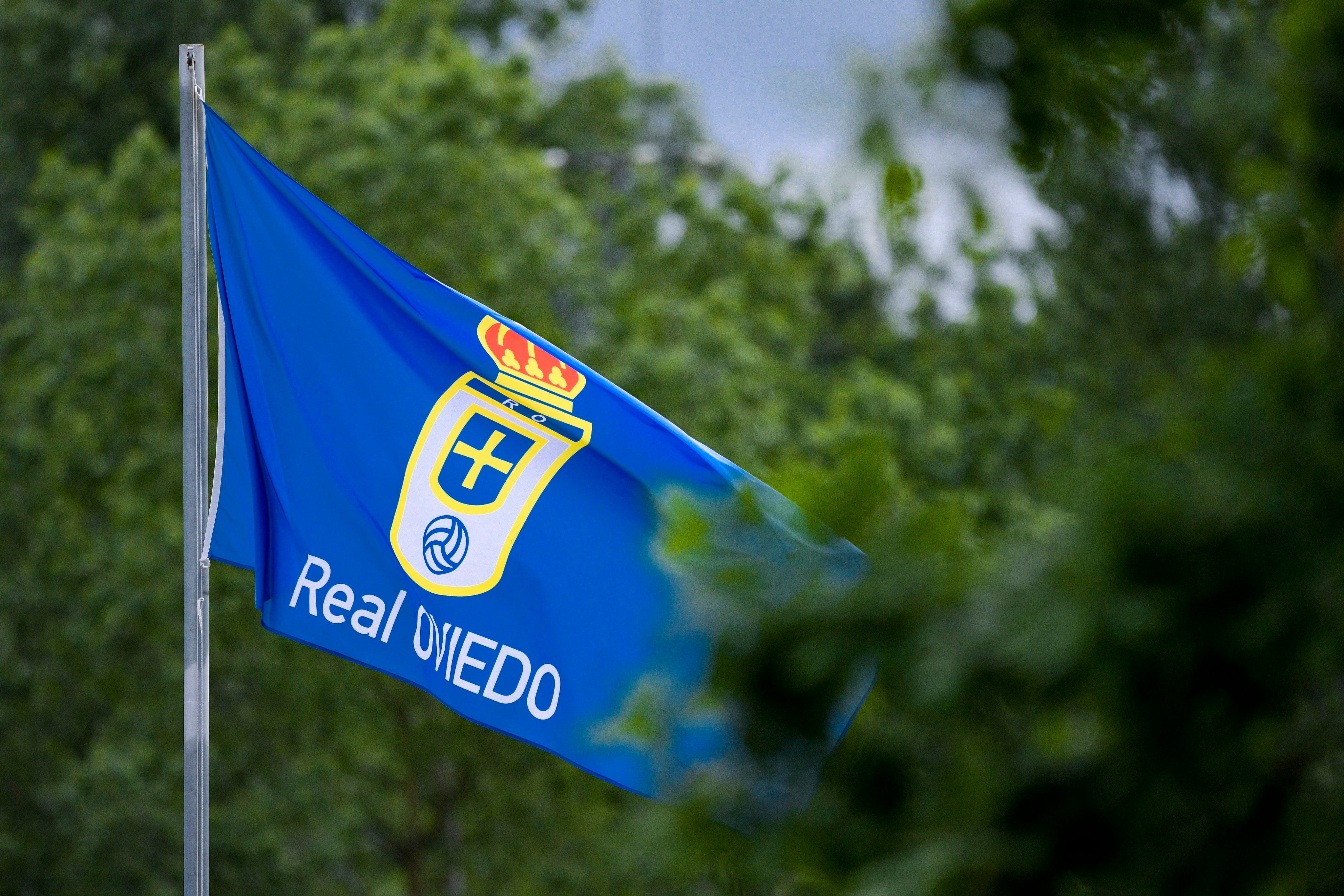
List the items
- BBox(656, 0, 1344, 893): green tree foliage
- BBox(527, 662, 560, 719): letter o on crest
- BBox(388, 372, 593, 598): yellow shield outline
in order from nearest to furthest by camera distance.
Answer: BBox(656, 0, 1344, 893): green tree foliage < BBox(527, 662, 560, 719): letter o on crest < BBox(388, 372, 593, 598): yellow shield outline

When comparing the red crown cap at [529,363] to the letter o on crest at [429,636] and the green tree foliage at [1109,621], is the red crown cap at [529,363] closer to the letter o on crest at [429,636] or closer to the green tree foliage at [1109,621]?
the letter o on crest at [429,636]

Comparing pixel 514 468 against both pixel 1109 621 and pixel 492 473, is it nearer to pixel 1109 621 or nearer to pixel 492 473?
pixel 492 473

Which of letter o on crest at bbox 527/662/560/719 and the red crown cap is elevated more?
the red crown cap

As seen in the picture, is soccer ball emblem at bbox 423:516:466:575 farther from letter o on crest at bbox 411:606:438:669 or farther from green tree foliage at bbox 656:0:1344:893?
green tree foliage at bbox 656:0:1344:893

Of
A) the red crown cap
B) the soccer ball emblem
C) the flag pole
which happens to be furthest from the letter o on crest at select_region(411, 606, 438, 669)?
the red crown cap

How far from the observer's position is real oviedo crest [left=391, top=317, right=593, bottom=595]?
4664 mm

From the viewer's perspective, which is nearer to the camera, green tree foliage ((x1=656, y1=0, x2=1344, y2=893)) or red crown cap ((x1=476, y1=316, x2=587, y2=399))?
green tree foliage ((x1=656, y1=0, x2=1344, y2=893))

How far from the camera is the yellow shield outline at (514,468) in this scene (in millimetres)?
4652

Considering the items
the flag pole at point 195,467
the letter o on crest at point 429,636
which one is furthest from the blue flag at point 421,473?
the flag pole at point 195,467

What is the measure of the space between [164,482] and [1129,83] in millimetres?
11518

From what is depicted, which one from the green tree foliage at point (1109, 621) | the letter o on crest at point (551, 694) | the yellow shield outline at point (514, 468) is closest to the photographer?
the green tree foliage at point (1109, 621)

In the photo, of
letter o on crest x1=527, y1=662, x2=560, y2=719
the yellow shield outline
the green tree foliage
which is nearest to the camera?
the green tree foliage

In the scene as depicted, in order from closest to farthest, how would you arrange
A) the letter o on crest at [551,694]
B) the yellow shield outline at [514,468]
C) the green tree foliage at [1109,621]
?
the green tree foliage at [1109,621]
the letter o on crest at [551,694]
the yellow shield outline at [514,468]

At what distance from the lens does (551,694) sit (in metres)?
4.53
